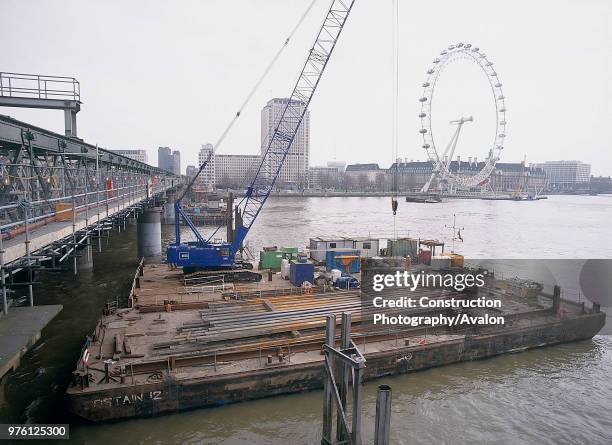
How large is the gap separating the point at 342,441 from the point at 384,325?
21.8ft

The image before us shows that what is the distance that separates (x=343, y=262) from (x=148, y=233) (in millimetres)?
15661

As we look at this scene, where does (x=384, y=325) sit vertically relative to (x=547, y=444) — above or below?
above

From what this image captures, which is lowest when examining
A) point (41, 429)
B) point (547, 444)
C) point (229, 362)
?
point (547, 444)

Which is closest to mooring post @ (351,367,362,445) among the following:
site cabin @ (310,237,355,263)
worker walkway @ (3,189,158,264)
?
worker walkway @ (3,189,158,264)

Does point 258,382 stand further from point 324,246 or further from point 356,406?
point 324,246

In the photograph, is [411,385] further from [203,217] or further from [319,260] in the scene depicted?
[203,217]

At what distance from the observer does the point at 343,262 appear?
71.8 feet

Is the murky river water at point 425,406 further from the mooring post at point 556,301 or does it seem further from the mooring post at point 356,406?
the mooring post at point 356,406

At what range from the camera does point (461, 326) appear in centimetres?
1558

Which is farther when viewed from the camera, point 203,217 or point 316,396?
point 203,217

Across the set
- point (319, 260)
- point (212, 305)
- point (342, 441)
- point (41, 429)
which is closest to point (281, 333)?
point (212, 305)

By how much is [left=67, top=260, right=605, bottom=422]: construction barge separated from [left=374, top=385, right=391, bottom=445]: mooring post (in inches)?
186

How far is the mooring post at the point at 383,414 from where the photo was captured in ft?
23.7

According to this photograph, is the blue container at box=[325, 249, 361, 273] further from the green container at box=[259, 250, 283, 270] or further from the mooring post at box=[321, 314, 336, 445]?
the mooring post at box=[321, 314, 336, 445]
